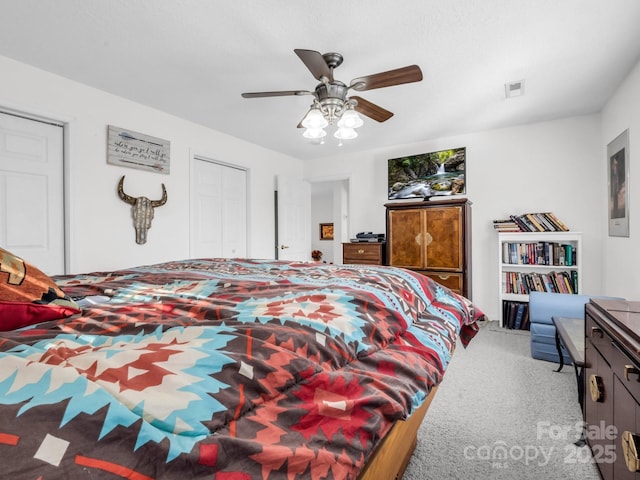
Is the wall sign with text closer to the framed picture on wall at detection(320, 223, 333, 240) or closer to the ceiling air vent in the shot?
the ceiling air vent

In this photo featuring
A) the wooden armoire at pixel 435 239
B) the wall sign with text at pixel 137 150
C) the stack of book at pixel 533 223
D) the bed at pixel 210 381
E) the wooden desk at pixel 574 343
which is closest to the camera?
the bed at pixel 210 381

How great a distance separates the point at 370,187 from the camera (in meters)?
4.91

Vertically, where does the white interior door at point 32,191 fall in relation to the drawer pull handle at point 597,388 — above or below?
above

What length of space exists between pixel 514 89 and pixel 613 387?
266 centimetres

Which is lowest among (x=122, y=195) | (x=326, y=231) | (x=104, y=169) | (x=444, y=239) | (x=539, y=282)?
(x=539, y=282)

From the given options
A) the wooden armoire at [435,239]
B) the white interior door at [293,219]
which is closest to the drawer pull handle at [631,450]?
the wooden armoire at [435,239]

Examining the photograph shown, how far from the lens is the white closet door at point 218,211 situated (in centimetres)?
391

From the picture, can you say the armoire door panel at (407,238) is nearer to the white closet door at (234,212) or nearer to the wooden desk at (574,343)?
the wooden desk at (574,343)

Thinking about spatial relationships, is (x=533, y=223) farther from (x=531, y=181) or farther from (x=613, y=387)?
(x=613, y=387)

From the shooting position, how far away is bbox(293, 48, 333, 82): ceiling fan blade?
187cm

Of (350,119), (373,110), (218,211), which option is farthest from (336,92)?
(218,211)

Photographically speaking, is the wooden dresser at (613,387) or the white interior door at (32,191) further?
the white interior door at (32,191)

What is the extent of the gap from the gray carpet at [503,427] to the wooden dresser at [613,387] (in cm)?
18

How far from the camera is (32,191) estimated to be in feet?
8.61
